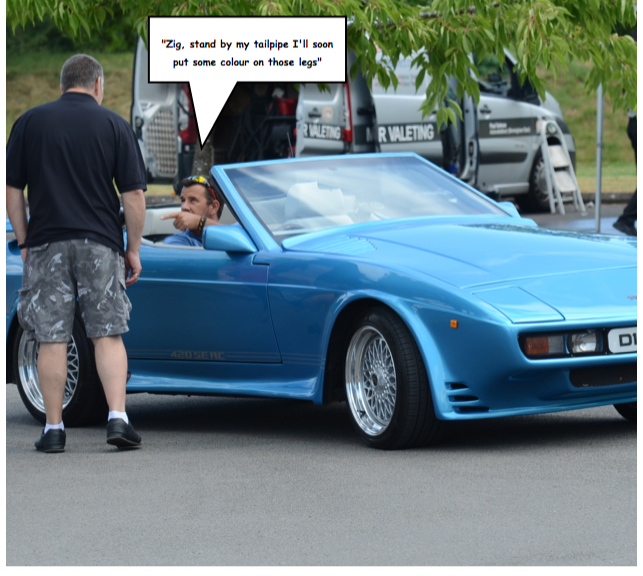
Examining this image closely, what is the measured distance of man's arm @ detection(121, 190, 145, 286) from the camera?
602 cm

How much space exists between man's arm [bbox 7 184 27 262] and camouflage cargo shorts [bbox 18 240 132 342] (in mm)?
113

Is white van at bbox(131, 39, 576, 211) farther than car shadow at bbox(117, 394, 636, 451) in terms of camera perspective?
Yes

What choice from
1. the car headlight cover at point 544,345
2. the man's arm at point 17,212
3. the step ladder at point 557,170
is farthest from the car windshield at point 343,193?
the step ladder at point 557,170

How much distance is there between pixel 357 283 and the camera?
5844 mm

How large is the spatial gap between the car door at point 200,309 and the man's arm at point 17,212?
33.6 inches

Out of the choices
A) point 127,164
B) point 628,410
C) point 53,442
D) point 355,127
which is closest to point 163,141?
point 355,127

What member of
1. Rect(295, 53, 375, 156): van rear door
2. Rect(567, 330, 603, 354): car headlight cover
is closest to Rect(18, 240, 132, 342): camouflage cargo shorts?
Rect(567, 330, 603, 354): car headlight cover

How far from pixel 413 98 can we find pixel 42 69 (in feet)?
95.5

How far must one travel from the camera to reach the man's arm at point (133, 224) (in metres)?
6.02

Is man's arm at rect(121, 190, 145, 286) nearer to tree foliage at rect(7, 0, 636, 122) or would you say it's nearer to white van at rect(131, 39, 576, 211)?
tree foliage at rect(7, 0, 636, 122)

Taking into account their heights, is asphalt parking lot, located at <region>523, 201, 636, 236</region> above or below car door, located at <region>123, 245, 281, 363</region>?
below

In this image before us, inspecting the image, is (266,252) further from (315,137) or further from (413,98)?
(413,98)

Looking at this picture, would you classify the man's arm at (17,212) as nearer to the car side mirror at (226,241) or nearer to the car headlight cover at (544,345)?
the car side mirror at (226,241)
